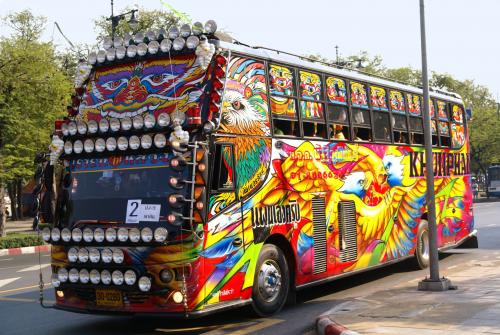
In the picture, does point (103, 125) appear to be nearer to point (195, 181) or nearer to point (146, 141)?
point (146, 141)

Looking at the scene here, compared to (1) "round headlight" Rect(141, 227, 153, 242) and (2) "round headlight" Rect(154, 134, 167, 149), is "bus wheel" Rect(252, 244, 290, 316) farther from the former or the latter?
(2) "round headlight" Rect(154, 134, 167, 149)

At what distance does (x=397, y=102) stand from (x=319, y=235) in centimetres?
429

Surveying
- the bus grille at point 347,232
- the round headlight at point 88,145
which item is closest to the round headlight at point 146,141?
the round headlight at point 88,145

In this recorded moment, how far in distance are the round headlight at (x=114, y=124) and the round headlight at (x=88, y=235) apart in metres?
1.27

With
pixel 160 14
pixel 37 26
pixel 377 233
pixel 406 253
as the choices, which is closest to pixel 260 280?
pixel 377 233

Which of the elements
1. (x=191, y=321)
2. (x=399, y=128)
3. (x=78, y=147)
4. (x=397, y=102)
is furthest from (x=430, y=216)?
(x=78, y=147)

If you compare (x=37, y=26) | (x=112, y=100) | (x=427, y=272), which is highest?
(x=37, y=26)

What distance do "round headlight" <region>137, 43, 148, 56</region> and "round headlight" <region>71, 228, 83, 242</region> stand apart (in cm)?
239

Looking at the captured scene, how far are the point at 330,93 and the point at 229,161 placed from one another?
11.1 feet

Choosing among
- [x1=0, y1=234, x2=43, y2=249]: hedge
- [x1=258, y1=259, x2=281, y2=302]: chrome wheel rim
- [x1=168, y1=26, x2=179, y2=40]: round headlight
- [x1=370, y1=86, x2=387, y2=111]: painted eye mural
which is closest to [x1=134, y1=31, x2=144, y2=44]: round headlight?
[x1=168, y1=26, x2=179, y2=40]: round headlight

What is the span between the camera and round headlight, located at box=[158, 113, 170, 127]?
8.16m

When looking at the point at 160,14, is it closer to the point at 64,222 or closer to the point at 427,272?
the point at 427,272

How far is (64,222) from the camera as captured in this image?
8.67 meters

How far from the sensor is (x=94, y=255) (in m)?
8.20
